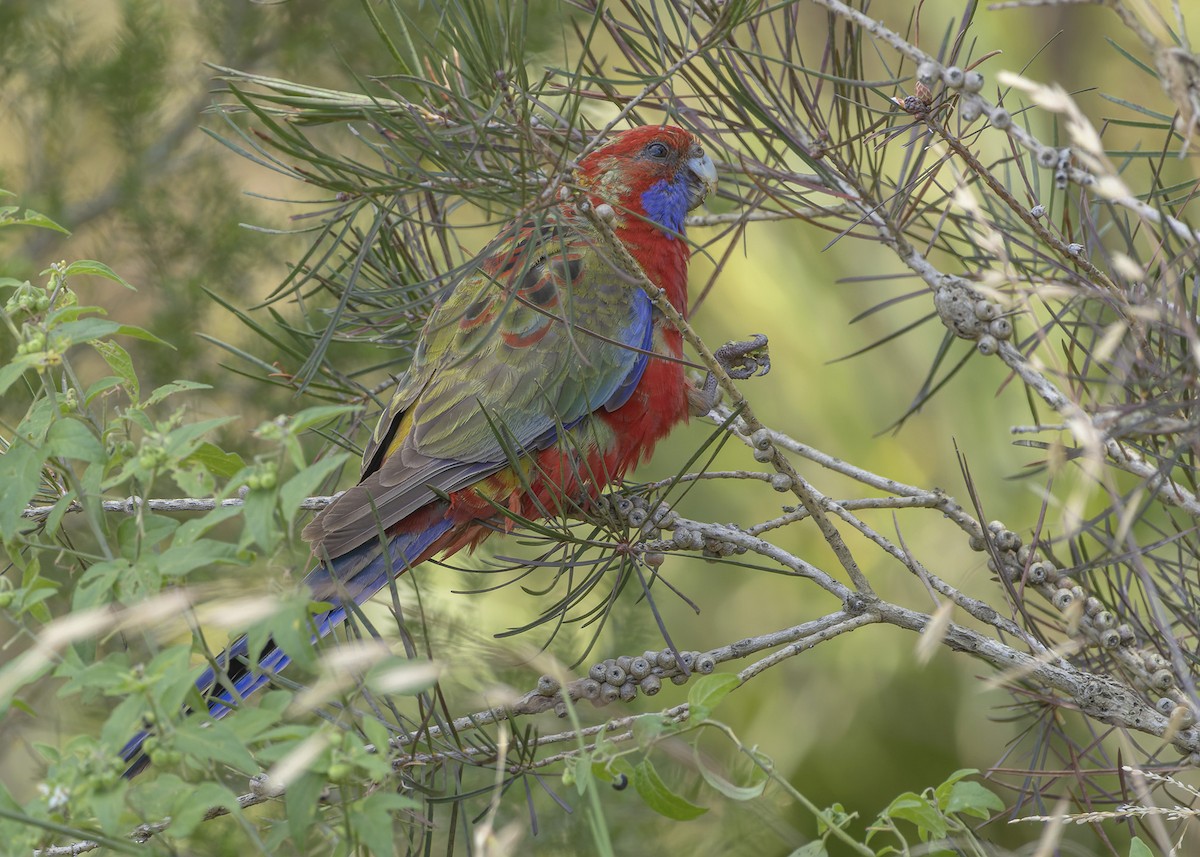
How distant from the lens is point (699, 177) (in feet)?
7.54

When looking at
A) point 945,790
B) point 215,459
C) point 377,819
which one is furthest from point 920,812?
point 215,459

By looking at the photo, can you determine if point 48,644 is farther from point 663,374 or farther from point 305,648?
Result: point 663,374

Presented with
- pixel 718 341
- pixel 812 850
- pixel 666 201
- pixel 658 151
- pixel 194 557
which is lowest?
pixel 718 341

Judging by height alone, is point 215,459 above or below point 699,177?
below

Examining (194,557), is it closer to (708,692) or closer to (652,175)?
(708,692)

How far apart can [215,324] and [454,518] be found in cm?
170

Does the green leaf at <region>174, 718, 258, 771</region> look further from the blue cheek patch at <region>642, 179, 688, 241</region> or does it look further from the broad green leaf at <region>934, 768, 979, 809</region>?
the blue cheek patch at <region>642, 179, 688, 241</region>

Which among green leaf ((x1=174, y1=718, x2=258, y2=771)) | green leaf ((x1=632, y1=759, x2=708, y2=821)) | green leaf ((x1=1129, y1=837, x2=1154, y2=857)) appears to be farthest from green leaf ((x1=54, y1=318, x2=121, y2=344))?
green leaf ((x1=1129, y1=837, x2=1154, y2=857))

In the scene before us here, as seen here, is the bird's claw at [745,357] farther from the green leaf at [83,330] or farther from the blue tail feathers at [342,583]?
the green leaf at [83,330]

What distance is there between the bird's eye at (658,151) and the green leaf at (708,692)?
1.51m

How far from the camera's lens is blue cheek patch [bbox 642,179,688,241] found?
2.34m

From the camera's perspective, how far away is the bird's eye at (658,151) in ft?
7.74

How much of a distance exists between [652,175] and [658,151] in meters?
0.05

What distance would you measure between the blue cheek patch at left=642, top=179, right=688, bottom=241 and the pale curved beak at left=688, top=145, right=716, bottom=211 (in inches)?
0.7
